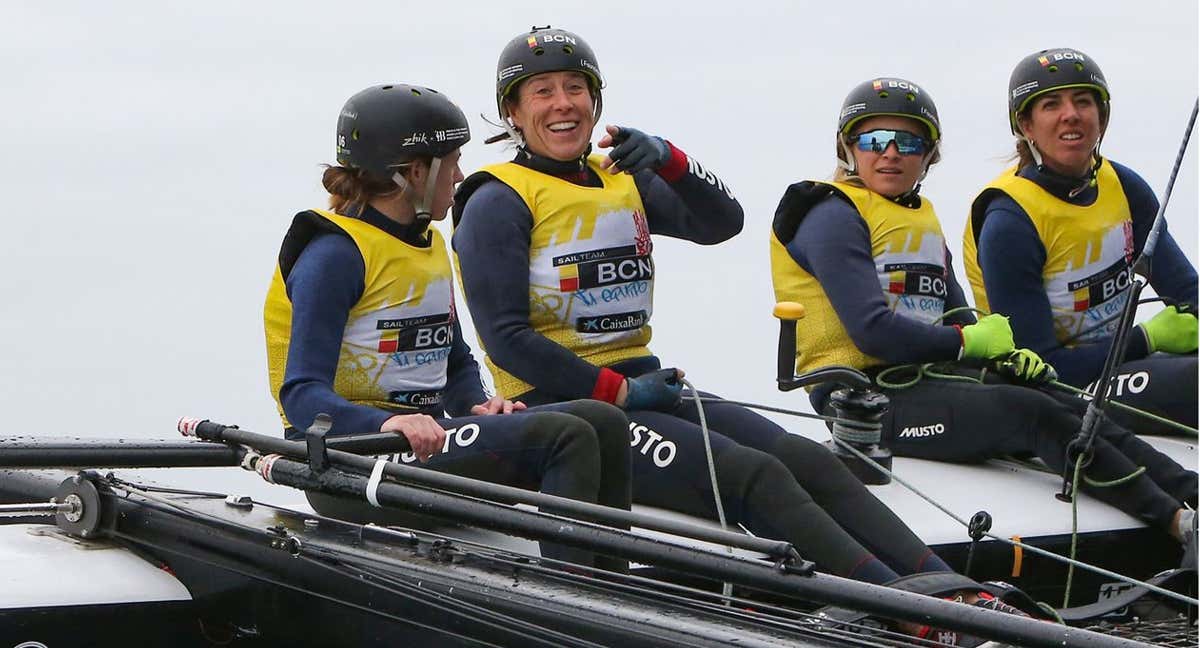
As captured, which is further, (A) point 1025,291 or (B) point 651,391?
(A) point 1025,291

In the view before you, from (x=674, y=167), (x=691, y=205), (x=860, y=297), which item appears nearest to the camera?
(x=674, y=167)

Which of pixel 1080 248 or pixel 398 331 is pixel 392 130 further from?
pixel 1080 248

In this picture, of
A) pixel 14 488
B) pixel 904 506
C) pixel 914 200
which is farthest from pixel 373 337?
pixel 914 200

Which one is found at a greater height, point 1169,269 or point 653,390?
point 1169,269

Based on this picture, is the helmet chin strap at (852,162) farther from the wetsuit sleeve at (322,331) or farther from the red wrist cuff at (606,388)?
the wetsuit sleeve at (322,331)

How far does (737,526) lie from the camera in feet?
13.4

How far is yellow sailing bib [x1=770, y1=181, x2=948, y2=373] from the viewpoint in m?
4.93

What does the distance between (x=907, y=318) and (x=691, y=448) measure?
3.04ft

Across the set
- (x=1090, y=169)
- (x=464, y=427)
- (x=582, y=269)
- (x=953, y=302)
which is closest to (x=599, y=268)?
(x=582, y=269)

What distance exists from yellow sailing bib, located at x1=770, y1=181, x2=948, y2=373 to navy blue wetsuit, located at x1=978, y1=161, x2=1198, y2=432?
189 millimetres

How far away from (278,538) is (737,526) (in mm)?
1082

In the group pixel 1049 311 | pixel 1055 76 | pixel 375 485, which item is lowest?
pixel 375 485

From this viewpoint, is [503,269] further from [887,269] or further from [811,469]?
[887,269]

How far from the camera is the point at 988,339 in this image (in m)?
4.80
